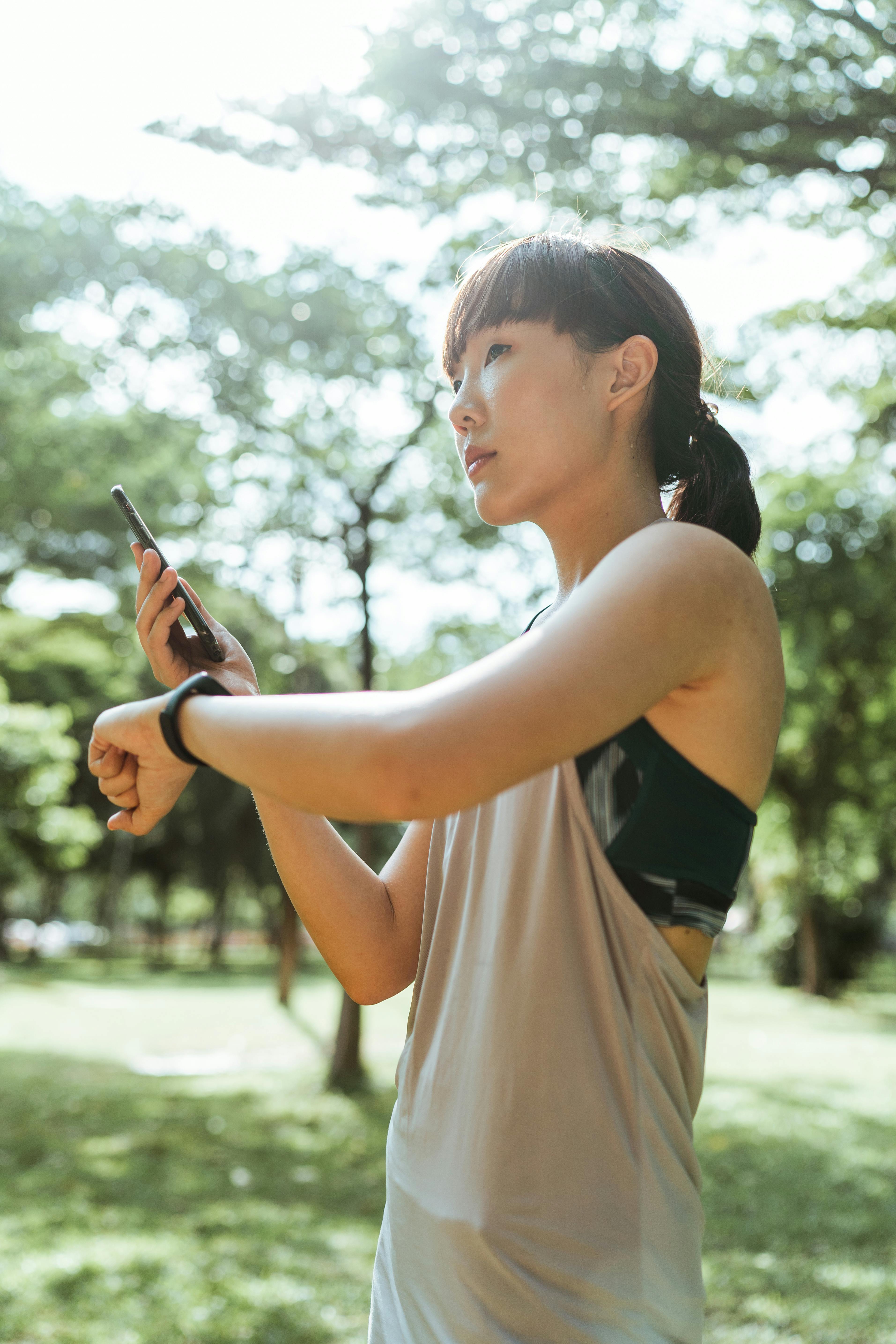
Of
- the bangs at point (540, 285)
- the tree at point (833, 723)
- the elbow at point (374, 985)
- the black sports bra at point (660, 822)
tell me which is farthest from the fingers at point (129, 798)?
the tree at point (833, 723)

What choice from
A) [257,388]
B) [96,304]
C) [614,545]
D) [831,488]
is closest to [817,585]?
[831,488]

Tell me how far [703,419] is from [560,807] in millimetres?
604

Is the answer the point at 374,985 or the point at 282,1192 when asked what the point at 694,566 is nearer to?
the point at 374,985

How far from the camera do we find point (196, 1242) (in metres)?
5.68

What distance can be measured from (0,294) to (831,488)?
6.93 meters

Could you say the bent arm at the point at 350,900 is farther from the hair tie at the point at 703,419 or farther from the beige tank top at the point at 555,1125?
the hair tie at the point at 703,419

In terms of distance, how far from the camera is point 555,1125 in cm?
117

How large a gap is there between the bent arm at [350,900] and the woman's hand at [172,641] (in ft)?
0.58

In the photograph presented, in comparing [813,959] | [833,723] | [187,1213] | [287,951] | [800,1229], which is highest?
[833,723]

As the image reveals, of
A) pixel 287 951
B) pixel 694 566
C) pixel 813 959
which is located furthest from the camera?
pixel 813 959

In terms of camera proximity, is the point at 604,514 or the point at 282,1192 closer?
the point at 604,514

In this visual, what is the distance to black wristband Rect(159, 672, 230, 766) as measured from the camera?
116cm

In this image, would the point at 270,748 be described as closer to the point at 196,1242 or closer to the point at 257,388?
the point at 196,1242

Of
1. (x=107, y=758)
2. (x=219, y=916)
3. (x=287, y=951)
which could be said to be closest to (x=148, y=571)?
(x=107, y=758)
